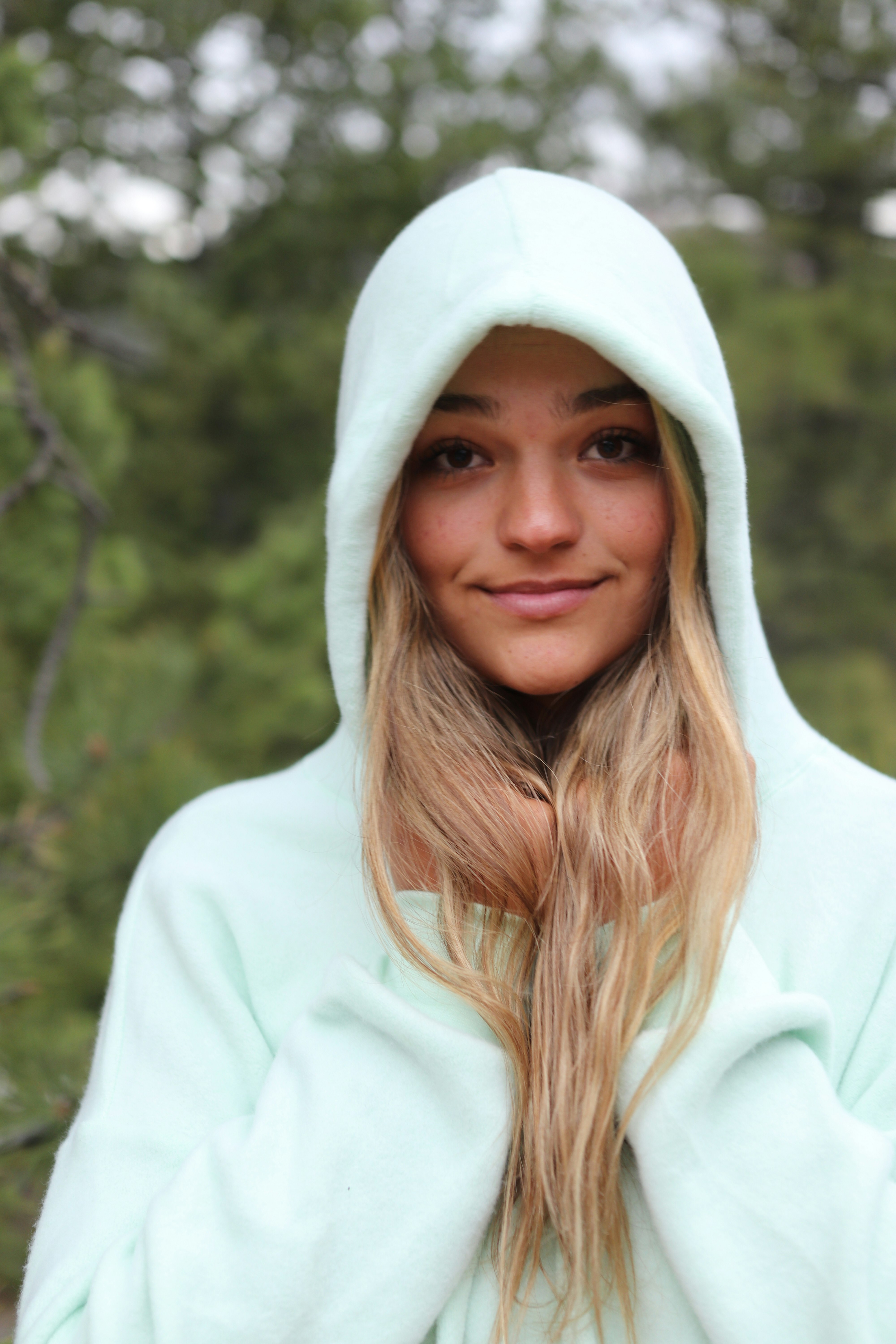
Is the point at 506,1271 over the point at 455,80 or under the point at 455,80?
under

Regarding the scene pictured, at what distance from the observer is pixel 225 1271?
0.82m

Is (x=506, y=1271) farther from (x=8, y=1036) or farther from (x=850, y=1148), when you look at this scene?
(x=8, y=1036)

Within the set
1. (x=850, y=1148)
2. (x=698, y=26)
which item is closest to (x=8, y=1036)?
(x=850, y=1148)

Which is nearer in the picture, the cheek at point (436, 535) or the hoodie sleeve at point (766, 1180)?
the hoodie sleeve at point (766, 1180)

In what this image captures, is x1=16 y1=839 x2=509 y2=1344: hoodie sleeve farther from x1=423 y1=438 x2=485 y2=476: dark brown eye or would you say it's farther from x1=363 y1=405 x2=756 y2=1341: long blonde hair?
x1=423 y1=438 x2=485 y2=476: dark brown eye

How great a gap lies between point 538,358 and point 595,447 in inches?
3.7

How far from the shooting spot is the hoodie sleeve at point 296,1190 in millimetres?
826

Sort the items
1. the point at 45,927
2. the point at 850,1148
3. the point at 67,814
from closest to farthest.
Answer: the point at 850,1148, the point at 45,927, the point at 67,814

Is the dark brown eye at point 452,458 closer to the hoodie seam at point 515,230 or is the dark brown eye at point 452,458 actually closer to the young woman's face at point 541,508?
the young woman's face at point 541,508

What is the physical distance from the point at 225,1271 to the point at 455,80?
11.7 feet

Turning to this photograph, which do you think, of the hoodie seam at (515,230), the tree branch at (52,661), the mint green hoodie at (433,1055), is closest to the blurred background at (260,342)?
the tree branch at (52,661)

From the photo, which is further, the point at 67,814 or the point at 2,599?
the point at 2,599

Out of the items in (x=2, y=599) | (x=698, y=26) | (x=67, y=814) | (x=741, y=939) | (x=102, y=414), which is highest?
(x=698, y=26)

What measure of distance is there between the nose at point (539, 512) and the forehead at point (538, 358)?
0.25 ft
